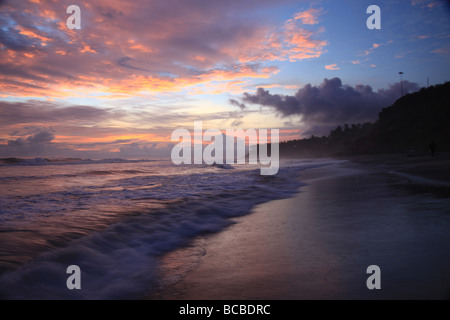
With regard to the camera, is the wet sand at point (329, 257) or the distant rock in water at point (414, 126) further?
the distant rock in water at point (414, 126)

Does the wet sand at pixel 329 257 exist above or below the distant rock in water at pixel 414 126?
below

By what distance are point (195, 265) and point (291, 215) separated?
352 cm

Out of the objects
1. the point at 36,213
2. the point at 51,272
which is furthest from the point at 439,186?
the point at 36,213

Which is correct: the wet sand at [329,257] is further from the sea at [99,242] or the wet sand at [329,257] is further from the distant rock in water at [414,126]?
the distant rock in water at [414,126]

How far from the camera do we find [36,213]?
663 centimetres

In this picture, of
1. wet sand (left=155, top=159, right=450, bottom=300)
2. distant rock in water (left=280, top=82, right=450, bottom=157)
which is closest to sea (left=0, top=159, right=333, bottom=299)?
wet sand (left=155, top=159, right=450, bottom=300)

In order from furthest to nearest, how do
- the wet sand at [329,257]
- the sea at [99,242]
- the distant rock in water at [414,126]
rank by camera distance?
1. the distant rock in water at [414,126]
2. the sea at [99,242]
3. the wet sand at [329,257]

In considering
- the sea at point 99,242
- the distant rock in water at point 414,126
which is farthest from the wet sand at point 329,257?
the distant rock in water at point 414,126

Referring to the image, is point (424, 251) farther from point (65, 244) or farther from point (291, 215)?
point (65, 244)

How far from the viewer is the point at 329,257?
359 centimetres

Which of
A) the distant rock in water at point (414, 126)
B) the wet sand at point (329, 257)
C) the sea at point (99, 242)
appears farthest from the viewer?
the distant rock in water at point (414, 126)

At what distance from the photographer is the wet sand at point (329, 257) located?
8.98ft
